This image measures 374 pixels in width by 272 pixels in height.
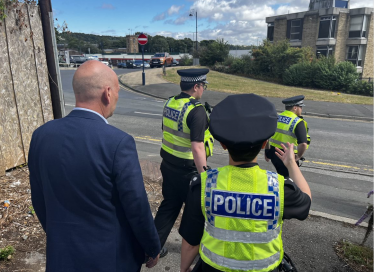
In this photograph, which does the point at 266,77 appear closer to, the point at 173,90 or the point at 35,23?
the point at 173,90

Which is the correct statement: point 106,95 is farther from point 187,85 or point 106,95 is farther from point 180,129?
point 187,85

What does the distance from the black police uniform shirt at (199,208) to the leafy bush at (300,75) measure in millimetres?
25142

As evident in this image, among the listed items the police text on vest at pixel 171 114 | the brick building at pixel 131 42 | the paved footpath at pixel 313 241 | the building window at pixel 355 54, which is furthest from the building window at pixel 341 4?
the brick building at pixel 131 42

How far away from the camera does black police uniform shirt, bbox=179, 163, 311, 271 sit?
5.07 ft

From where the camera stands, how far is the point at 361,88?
2206 centimetres

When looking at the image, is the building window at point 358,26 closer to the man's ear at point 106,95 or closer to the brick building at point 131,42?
the man's ear at point 106,95

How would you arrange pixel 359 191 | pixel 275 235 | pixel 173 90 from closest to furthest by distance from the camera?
pixel 275 235 < pixel 359 191 < pixel 173 90

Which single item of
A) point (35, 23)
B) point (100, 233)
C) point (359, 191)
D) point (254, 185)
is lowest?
point (359, 191)

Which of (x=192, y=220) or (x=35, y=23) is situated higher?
(x=35, y=23)

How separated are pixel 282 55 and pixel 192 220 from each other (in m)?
27.7

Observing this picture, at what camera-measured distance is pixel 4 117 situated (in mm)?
4586

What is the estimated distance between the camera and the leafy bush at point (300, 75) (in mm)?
24344

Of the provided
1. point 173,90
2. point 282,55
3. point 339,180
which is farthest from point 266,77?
point 339,180

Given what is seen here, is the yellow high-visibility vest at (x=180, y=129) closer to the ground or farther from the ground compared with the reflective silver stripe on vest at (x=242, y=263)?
farther from the ground
